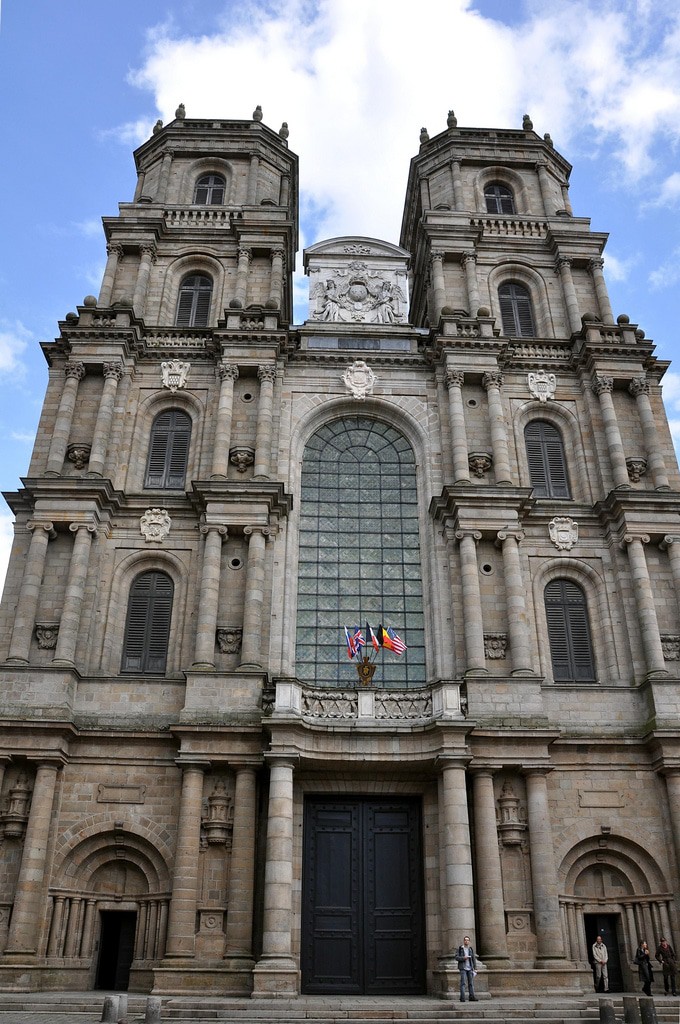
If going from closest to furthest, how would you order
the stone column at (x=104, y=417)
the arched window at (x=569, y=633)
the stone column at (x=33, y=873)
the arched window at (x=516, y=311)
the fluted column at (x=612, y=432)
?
the stone column at (x=33, y=873) → the arched window at (x=569, y=633) → the stone column at (x=104, y=417) → the fluted column at (x=612, y=432) → the arched window at (x=516, y=311)

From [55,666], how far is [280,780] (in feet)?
24.1

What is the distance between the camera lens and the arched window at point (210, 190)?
39.1 m

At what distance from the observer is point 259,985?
21.4 metres

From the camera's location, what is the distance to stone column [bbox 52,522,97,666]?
85.2 ft

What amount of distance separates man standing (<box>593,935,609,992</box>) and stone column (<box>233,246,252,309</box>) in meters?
24.5

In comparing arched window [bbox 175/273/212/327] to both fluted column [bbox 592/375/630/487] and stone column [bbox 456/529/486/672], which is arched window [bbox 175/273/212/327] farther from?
fluted column [bbox 592/375/630/487]

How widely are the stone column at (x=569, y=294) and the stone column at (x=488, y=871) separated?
1764 cm

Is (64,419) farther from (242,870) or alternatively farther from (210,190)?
(242,870)

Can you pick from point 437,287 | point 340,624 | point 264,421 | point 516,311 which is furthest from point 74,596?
point 516,311

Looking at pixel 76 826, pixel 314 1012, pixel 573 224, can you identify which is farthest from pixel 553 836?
pixel 573 224

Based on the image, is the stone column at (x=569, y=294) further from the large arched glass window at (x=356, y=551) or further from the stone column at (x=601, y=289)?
the large arched glass window at (x=356, y=551)

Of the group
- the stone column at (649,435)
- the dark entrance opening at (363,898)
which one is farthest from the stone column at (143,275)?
the dark entrance opening at (363,898)

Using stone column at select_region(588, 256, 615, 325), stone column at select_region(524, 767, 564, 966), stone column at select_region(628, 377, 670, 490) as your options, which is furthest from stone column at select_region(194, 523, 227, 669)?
stone column at select_region(588, 256, 615, 325)

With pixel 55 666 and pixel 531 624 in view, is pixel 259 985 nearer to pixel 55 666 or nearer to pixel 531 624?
pixel 55 666
